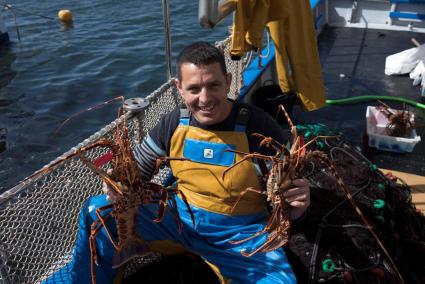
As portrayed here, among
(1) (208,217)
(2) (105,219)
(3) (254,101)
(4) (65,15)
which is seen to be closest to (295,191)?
(1) (208,217)

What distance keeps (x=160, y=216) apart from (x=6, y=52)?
12911 millimetres

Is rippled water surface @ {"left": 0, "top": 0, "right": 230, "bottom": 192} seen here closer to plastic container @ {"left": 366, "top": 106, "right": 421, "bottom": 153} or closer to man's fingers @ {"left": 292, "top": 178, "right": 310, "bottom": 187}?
plastic container @ {"left": 366, "top": 106, "right": 421, "bottom": 153}

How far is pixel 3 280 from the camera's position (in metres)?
2.44

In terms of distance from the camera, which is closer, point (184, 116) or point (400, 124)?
point (184, 116)

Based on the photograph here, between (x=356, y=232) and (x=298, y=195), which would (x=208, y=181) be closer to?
(x=298, y=195)

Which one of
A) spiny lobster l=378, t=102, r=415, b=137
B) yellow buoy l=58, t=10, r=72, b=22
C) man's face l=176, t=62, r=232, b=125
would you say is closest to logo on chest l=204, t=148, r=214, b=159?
man's face l=176, t=62, r=232, b=125

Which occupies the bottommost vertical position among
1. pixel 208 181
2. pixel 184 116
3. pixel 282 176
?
pixel 208 181

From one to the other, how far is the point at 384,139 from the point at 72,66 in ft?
32.7

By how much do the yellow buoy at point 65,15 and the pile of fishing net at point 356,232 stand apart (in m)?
13.5

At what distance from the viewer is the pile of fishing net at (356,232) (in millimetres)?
2959

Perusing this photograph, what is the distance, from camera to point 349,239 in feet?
10.3

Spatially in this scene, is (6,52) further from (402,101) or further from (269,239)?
(269,239)

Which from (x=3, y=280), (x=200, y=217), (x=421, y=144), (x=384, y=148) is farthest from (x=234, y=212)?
(x=421, y=144)

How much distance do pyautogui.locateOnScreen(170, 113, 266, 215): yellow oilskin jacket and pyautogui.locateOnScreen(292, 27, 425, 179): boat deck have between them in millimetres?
2607
